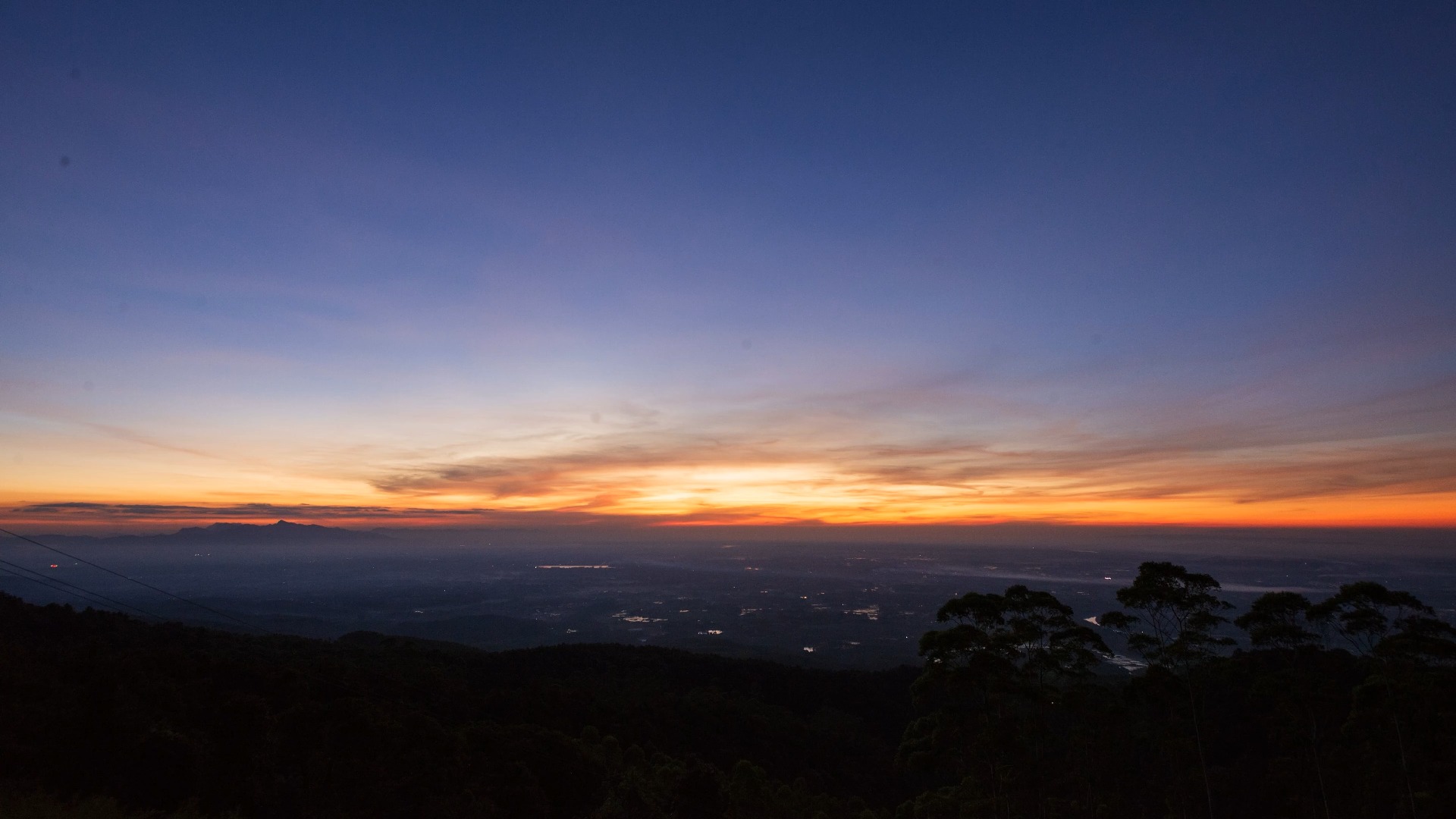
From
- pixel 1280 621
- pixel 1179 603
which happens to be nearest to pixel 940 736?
pixel 1179 603

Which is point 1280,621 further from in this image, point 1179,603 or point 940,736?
point 940,736

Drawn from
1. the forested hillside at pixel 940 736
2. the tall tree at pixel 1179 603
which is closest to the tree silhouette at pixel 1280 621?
the forested hillside at pixel 940 736

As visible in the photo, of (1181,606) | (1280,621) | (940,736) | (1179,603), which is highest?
(1179,603)

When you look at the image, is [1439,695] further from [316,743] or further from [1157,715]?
[316,743]

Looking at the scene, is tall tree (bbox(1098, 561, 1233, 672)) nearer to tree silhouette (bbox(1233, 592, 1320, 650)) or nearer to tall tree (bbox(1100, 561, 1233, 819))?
tall tree (bbox(1100, 561, 1233, 819))

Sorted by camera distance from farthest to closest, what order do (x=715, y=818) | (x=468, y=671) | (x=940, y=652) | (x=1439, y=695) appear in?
(x=468, y=671) → (x=715, y=818) → (x=940, y=652) → (x=1439, y=695)

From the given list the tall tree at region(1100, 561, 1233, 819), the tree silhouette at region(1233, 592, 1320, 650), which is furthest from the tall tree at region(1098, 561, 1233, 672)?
the tree silhouette at region(1233, 592, 1320, 650)

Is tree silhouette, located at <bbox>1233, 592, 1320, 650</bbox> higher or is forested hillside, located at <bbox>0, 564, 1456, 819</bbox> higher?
tree silhouette, located at <bbox>1233, 592, 1320, 650</bbox>

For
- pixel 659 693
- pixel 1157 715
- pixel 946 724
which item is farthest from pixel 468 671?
pixel 1157 715
